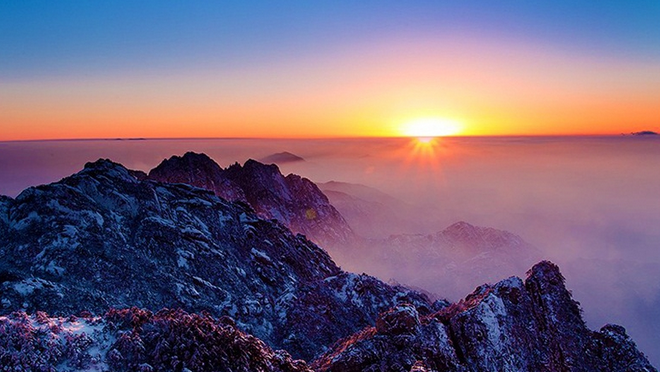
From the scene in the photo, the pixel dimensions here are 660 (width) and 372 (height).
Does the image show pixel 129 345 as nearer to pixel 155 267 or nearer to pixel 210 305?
pixel 210 305

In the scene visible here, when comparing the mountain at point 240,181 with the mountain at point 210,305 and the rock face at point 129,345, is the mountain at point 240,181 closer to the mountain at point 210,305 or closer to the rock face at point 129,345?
the mountain at point 210,305

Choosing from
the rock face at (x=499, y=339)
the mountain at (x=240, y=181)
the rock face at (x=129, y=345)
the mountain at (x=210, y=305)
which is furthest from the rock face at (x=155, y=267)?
the mountain at (x=240, y=181)

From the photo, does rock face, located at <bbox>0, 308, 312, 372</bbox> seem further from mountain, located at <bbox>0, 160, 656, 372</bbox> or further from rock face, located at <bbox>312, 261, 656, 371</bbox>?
rock face, located at <bbox>312, 261, 656, 371</bbox>

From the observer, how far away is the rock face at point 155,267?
56094mm

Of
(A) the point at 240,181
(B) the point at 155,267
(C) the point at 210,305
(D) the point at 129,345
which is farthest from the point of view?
(A) the point at 240,181

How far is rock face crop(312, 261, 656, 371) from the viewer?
4059 cm

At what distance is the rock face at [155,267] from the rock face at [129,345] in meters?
25.9

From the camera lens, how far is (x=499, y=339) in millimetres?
46281

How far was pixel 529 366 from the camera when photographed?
46312 mm

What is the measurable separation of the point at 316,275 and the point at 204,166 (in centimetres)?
9432

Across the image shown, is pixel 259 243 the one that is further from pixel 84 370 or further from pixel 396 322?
pixel 84 370

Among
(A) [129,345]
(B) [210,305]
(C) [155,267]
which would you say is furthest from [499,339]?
(C) [155,267]

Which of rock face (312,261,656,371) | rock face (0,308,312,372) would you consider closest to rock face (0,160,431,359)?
rock face (312,261,656,371)

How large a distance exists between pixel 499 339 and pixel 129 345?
38196 millimetres
